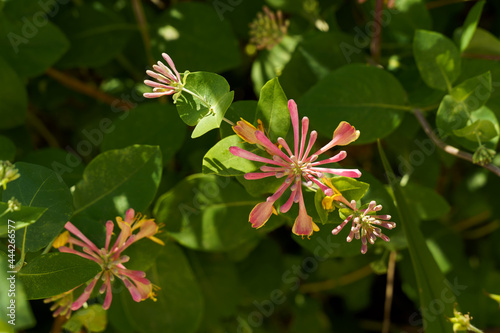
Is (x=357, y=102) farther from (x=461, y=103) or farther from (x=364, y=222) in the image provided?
(x=364, y=222)

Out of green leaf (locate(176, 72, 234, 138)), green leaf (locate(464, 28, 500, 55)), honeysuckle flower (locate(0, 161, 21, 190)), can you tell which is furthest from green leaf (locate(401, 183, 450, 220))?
honeysuckle flower (locate(0, 161, 21, 190))

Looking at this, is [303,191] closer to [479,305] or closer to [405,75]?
[405,75]

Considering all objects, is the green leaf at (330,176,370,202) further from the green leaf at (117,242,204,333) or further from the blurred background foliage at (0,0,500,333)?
the green leaf at (117,242,204,333)

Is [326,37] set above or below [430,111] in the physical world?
above

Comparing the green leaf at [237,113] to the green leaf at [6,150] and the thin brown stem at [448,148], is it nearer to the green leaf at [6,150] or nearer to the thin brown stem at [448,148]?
the thin brown stem at [448,148]

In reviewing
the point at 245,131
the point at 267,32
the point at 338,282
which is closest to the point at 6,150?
the point at 245,131

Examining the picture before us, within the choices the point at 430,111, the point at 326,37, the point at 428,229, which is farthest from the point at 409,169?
the point at 326,37

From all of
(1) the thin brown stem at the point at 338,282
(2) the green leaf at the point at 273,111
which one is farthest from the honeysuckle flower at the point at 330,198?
(1) the thin brown stem at the point at 338,282
